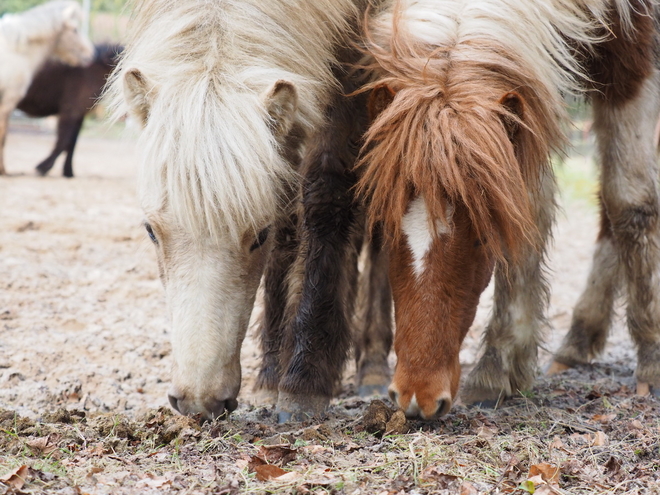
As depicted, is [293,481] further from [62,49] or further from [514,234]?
[62,49]

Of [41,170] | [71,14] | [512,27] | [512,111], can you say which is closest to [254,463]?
[512,111]

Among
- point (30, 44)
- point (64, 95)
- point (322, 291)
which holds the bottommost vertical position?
point (322, 291)

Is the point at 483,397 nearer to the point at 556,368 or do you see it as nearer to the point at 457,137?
the point at 556,368

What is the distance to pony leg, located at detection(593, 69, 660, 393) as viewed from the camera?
3.57 metres

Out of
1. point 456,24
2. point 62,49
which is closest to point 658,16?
point 456,24

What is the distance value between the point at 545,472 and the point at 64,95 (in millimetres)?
11273

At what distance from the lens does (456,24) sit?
2.95 meters

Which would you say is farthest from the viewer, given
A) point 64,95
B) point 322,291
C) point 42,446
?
point 64,95

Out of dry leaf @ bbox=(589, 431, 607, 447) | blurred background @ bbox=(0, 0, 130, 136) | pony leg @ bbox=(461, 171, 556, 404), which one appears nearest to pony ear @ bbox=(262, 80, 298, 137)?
pony leg @ bbox=(461, 171, 556, 404)

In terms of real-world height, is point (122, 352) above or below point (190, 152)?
below

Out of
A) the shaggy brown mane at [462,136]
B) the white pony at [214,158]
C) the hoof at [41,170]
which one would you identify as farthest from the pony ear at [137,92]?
the hoof at [41,170]

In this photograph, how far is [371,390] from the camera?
4.09 meters

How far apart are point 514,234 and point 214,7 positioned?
1.55 m

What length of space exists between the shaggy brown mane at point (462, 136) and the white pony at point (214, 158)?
0.41 meters
